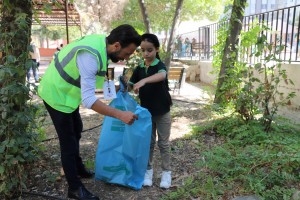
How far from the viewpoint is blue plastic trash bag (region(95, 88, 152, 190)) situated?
245 cm

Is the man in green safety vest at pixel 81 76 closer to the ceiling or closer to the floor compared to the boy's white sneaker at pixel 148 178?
closer to the ceiling

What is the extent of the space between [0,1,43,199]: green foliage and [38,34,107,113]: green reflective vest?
0.61ft

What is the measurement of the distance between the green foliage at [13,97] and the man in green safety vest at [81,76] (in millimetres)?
191

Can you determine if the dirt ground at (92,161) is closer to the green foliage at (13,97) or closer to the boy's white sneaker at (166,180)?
the boy's white sneaker at (166,180)

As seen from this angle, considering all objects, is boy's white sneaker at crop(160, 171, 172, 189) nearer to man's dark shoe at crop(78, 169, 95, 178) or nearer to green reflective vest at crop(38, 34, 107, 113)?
man's dark shoe at crop(78, 169, 95, 178)

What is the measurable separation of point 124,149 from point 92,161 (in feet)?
2.78

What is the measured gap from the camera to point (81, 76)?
1997mm

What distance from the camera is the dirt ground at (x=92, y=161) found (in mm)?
2566

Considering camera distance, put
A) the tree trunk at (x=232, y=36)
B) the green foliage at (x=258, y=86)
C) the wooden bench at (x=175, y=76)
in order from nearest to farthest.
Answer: the green foliage at (x=258, y=86) → the tree trunk at (x=232, y=36) → the wooden bench at (x=175, y=76)

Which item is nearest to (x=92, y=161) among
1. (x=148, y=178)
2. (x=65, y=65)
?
(x=148, y=178)

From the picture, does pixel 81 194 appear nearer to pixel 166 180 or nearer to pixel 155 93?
pixel 166 180

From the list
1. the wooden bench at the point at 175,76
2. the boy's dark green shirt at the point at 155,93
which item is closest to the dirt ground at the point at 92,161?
the boy's dark green shirt at the point at 155,93

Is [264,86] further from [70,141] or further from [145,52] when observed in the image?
[70,141]

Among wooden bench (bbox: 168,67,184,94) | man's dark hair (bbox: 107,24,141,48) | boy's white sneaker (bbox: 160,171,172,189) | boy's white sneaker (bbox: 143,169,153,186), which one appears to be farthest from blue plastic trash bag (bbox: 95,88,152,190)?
wooden bench (bbox: 168,67,184,94)
